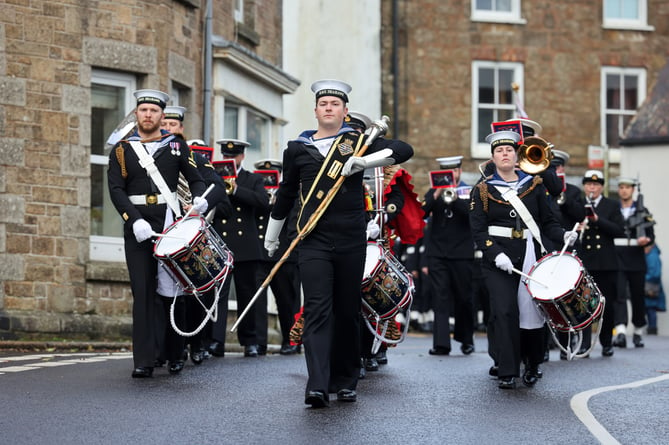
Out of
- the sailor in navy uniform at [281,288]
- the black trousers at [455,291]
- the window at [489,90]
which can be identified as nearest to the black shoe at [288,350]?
the sailor in navy uniform at [281,288]

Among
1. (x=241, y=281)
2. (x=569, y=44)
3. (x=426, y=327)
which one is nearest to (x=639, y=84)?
(x=569, y=44)

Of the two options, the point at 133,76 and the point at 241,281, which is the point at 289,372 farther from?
the point at 133,76

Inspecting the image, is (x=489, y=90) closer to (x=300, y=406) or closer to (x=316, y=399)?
(x=300, y=406)

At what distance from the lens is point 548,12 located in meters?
36.6

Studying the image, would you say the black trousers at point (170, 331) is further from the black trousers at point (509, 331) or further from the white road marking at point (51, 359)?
the black trousers at point (509, 331)

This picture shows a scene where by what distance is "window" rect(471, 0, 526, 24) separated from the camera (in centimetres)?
3631

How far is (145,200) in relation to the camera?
12.4 meters

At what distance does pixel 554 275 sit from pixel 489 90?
2464 centimetres

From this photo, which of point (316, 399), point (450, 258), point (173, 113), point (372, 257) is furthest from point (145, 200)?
point (450, 258)

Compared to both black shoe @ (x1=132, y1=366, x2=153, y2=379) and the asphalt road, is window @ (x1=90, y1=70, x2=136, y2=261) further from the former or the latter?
black shoe @ (x1=132, y1=366, x2=153, y2=379)

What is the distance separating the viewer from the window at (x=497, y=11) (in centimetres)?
3631

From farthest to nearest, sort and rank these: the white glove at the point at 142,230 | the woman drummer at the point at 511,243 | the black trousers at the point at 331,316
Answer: the woman drummer at the point at 511,243 → the white glove at the point at 142,230 → the black trousers at the point at 331,316

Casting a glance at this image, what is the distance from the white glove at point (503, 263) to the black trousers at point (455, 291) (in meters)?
5.07

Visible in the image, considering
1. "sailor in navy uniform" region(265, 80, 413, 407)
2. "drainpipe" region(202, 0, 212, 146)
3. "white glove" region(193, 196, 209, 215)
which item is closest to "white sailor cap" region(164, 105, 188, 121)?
"white glove" region(193, 196, 209, 215)
